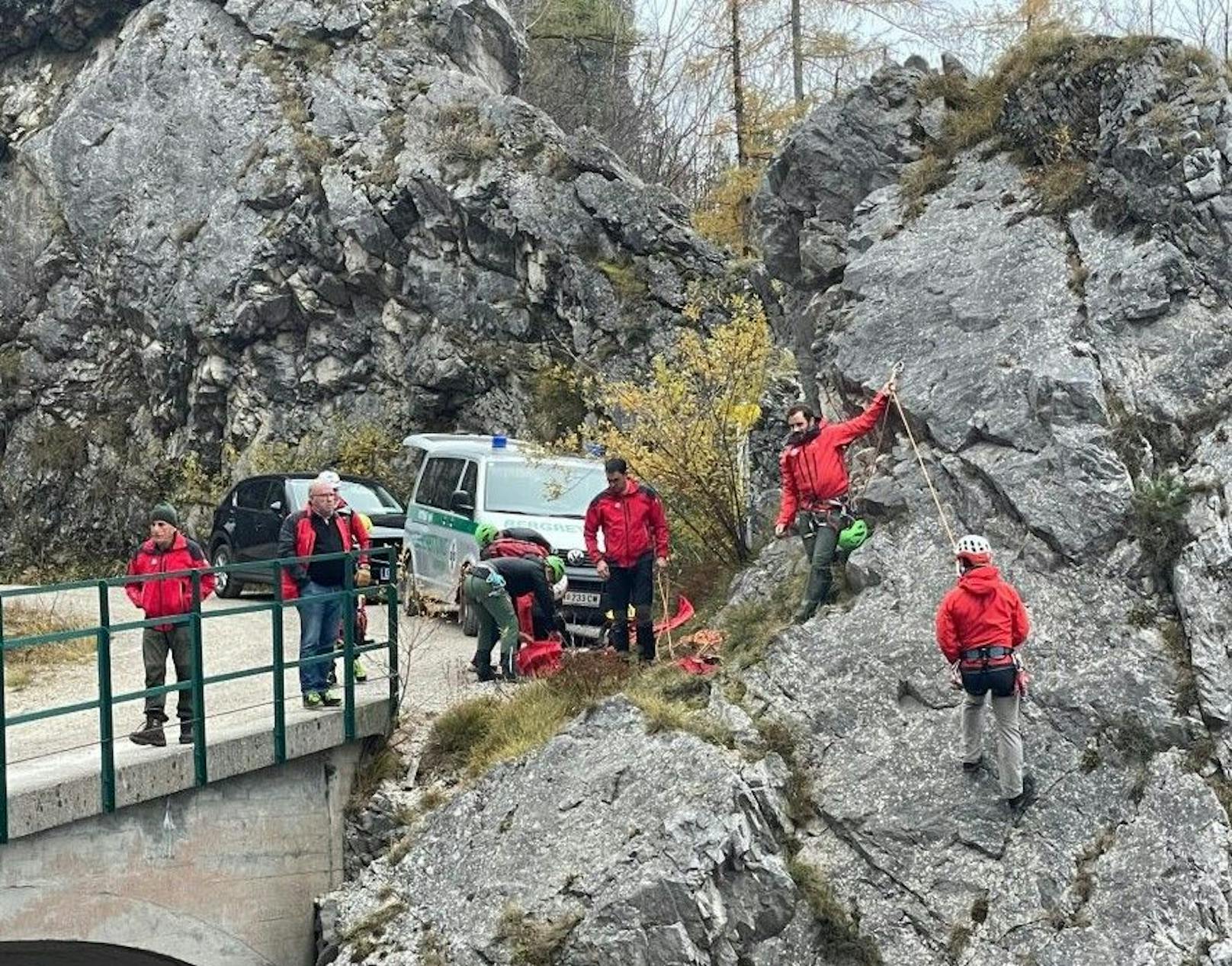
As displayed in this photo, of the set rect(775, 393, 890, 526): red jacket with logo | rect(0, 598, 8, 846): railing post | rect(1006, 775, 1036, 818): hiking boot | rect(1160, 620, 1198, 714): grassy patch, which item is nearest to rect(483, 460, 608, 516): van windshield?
rect(775, 393, 890, 526): red jacket with logo

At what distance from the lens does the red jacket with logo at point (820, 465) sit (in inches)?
465

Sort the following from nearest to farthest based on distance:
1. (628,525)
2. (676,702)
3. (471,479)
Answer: (676,702)
(628,525)
(471,479)

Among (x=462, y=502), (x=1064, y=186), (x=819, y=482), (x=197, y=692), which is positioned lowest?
(x=197, y=692)

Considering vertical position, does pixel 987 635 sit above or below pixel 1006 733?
above

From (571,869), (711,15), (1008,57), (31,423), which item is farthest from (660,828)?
(31,423)

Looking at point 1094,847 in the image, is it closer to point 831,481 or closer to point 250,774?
point 831,481

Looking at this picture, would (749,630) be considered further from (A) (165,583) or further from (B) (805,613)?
(A) (165,583)

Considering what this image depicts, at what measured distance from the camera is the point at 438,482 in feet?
58.5

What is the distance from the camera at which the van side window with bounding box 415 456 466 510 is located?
17.4m

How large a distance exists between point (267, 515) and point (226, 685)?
8862mm

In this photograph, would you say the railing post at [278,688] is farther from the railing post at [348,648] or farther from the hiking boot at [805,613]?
the hiking boot at [805,613]

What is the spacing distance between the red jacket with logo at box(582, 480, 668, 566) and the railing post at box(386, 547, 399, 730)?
1.53 m

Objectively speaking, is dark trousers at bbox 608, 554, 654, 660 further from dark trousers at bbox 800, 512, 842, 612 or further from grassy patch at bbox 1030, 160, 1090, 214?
grassy patch at bbox 1030, 160, 1090, 214

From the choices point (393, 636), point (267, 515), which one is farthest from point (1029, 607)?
point (267, 515)
